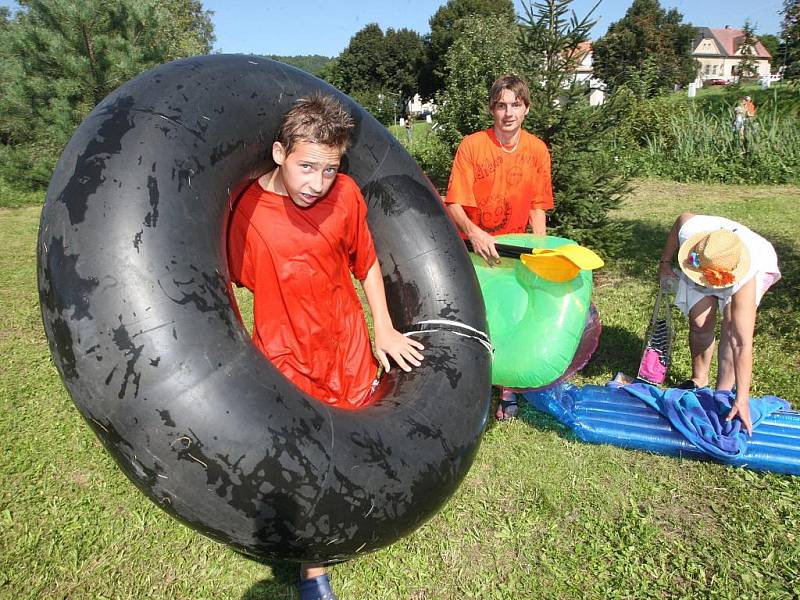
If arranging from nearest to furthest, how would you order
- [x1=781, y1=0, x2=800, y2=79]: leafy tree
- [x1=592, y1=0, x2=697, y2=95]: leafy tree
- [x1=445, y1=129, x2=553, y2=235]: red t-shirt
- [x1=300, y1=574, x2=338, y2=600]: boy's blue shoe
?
[x1=300, y1=574, x2=338, y2=600]: boy's blue shoe < [x1=445, y1=129, x2=553, y2=235]: red t-shirt < [x1=781, y1=0, x2=800, y2=79]: leafy tree < [x1=592, y1=0, x2=697, y2=95]: leafy tree

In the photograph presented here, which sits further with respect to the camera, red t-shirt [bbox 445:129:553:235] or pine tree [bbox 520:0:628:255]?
pine tree [bbox 520:0:628:255]

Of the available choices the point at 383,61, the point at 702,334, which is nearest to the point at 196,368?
the point at 702,334

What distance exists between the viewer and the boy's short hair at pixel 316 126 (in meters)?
2.09

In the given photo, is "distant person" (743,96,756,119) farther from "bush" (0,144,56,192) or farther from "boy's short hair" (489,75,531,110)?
"bush" (0,144,56,192)

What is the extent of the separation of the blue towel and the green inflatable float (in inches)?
30.3

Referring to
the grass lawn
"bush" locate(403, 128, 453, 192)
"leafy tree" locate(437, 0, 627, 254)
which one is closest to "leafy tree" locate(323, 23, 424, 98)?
"bush" locate(403, 128, 453, 192)

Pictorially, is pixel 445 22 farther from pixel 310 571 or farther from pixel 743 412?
pixel 310 571

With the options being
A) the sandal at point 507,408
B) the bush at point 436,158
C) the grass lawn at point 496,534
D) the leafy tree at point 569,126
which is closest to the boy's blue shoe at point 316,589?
the grass lawn at point 496,534

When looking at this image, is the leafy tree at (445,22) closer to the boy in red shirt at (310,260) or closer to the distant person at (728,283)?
the distant person at (728,283)

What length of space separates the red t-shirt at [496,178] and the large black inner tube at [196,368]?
1.71 meters

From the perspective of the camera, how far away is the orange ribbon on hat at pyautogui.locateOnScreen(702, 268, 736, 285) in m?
3.02

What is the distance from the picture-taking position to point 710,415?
3.22m

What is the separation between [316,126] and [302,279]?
571mm

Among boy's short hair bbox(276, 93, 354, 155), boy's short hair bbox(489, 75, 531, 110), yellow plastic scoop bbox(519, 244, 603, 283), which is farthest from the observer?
boy's short hair bbox(489, 75, 531, 110)
